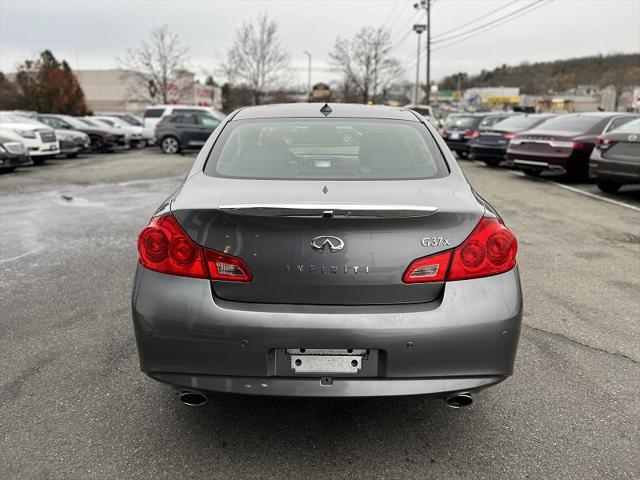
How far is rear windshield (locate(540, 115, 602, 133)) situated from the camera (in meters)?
13.0

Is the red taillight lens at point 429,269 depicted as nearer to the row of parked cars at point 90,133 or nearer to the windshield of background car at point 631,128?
the windshield of background car at point 631,128

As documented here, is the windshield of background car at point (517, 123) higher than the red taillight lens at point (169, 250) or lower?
Answer: higher

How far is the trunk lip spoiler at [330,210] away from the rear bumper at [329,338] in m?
0.35

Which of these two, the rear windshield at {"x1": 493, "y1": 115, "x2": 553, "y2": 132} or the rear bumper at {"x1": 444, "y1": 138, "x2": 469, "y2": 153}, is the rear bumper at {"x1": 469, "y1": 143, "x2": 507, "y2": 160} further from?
the rear bumper at {"x1": 444, "y1": 138, "x2": 469, "y2": 153}

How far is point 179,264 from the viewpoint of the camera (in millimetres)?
2488

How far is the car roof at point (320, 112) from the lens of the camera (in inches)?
143

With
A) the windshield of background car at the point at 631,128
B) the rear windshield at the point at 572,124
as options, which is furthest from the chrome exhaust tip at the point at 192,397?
the rear windshield at the point at 572,124

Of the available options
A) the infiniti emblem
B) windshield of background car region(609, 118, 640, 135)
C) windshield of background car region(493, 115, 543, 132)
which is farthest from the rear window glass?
the infiniti emblem

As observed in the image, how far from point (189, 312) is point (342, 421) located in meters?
1.10

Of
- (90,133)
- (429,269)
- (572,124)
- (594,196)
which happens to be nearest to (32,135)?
(90,133)

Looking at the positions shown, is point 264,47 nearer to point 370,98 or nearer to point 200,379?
point 370,98

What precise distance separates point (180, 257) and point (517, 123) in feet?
53.8

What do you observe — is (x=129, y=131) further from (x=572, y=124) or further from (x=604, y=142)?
(x=604, y=142)

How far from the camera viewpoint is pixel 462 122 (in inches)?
781
